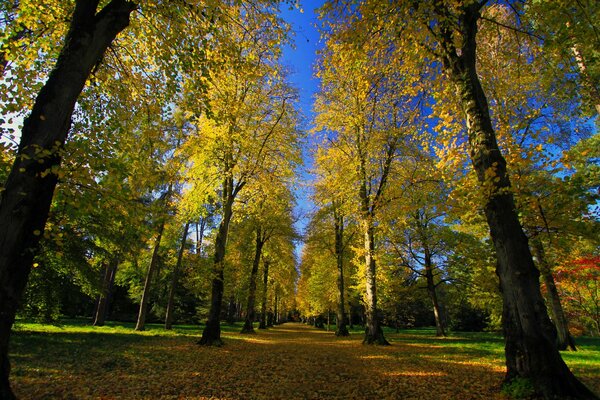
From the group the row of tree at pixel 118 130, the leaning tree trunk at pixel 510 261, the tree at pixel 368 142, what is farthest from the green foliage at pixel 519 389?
the tree at pixel 368 142

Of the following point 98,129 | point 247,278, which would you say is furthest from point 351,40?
point 247,278

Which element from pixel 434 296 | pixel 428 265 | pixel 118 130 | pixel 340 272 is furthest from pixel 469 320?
pixel 118 130

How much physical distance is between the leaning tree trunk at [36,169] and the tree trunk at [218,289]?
884 cm

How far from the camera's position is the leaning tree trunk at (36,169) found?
335 centimetres

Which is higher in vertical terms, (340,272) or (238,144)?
(238,144)

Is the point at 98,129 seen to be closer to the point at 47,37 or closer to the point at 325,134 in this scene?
the point at 47,37

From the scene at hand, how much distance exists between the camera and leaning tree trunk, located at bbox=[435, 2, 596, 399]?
4.54 meters

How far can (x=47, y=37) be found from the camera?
18.0 ft

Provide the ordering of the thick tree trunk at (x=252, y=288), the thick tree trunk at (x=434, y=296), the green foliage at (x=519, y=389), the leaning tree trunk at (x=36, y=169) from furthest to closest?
the thick tree trunk at (x=252, y=288) → the thick tree trunk at (x=434, y=296) → the green foliage at (x=519, y=389) → the leaning tree trunk at (x=36, y=169)

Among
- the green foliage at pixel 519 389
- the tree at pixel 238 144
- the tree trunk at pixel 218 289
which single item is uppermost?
the tree at pixel 238 144

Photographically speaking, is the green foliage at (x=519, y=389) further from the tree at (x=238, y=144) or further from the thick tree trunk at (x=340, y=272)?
the thick tree trunk at (x=340, y=272)

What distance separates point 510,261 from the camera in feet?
16.2

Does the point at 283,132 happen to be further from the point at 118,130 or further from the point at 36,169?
the point at 36,169

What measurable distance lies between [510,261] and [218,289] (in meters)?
10.5
